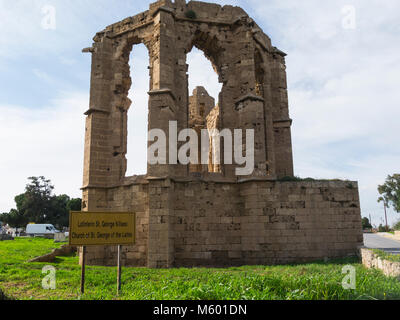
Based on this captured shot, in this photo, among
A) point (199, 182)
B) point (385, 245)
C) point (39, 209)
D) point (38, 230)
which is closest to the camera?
point (199, 182)

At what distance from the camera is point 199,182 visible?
34.9 ft

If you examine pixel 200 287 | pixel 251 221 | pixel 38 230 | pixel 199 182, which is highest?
pixel 199 182

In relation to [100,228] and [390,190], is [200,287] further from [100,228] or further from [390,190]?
[390,190]

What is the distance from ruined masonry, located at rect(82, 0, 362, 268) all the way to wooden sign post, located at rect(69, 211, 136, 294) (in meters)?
3.65

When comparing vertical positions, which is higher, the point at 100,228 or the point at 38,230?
the point at 100,228

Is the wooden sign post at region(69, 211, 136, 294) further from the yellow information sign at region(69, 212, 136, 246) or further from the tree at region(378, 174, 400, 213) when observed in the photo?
the tree at region(378, 174, 400, 213)

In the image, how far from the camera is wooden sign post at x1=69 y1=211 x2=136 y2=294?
18.2 ft

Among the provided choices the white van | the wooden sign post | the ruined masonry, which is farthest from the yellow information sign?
the white van

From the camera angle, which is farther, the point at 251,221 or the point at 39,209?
the point at 39,209

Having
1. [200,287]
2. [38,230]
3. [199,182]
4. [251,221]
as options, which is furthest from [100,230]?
[38,230]

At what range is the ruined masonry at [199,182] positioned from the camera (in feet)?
33.1

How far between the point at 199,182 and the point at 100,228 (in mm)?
5247

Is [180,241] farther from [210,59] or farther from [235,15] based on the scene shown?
[235,15]
